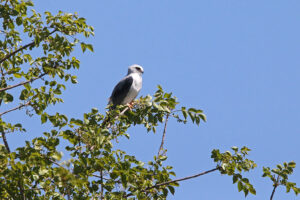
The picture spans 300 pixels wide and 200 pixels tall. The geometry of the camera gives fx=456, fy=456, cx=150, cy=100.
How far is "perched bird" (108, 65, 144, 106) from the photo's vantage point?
12398 millimetres

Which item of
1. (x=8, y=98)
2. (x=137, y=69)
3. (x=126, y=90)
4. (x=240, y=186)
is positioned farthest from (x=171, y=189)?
(x=137, y=69)

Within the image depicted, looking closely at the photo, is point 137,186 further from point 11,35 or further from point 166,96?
point 11,35

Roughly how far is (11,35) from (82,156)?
346 centimetres

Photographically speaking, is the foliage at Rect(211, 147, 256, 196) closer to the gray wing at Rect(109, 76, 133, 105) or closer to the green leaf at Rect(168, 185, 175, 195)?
the green leaf at Rect(168, 185, 175, 195)

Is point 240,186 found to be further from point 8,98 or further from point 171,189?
point 8,98

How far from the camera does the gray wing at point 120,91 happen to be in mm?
12411

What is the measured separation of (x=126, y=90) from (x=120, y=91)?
0.17 m

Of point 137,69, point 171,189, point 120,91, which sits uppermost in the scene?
point 137,69

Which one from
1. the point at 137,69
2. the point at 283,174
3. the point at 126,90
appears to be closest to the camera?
the point at 283,174

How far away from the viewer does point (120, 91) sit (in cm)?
1253

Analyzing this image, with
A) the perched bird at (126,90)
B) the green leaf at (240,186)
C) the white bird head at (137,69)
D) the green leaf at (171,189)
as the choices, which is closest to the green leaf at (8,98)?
the green leaf at (171,189)

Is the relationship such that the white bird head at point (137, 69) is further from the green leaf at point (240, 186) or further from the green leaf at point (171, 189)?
the green leaf at point (240, 186)

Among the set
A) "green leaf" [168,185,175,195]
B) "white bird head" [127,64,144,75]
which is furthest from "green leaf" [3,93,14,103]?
"white bird head" [127,64,144,75]

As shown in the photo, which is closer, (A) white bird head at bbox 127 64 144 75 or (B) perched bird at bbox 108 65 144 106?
→ (B) perched bird at bbox 108 65 144 106
